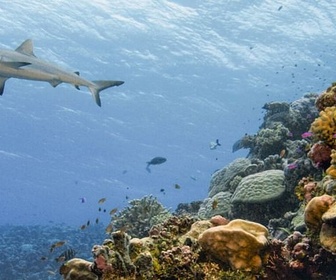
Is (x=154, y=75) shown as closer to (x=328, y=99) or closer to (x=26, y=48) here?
(x=26, y=48)

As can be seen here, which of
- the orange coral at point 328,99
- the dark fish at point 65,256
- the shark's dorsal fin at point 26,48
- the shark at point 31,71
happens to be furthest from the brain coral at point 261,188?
the shark's dorsal fin at point 26,48

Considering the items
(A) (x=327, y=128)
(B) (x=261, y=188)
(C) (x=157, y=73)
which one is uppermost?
(A) (x=327, y=128)

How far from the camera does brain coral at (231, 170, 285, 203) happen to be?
9.07m

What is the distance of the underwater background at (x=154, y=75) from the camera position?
27.8 meters

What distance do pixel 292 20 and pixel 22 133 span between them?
157 ft

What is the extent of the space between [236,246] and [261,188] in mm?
4490

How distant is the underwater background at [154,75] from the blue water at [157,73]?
0.13 m

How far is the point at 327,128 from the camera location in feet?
19.6

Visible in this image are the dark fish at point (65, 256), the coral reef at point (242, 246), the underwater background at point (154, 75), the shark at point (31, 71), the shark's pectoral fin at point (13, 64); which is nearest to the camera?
the coral reef at point (242, 246)

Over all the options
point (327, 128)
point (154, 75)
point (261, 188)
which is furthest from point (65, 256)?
point (154, 75)

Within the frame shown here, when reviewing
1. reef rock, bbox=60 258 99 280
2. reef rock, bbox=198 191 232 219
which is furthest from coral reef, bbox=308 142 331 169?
reef rock, bbox=198 191 232 219

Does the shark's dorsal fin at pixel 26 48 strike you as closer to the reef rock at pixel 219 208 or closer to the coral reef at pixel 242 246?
the reef rock at pixel 219 208

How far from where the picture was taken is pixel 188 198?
105312mm

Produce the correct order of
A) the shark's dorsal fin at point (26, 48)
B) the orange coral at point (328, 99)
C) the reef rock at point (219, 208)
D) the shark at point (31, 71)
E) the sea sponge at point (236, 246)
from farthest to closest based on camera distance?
the reef rock at point (219, 208) → the shark's dorsal fin at point (26, 48) → the shark at point (31, 71) → the orange coral at point (328, 99) → the sea sponge at point (236, 246)
